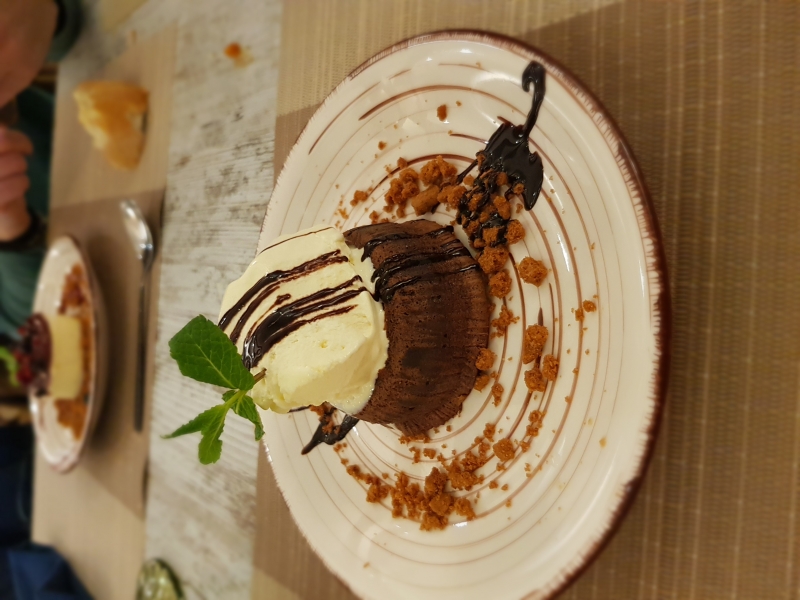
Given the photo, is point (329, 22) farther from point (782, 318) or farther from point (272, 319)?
point (782, 318)

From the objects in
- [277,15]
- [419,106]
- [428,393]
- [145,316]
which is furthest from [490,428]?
[145,316]

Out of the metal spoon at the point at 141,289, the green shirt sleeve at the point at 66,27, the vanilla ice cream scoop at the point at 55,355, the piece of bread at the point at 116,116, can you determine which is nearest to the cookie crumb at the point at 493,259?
the metal spoon at the point at 141,289

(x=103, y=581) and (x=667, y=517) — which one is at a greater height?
(x=667, y=517)

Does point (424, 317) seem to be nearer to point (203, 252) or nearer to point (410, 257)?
point (410, 257)

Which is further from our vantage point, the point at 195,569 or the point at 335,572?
the point at 195,569

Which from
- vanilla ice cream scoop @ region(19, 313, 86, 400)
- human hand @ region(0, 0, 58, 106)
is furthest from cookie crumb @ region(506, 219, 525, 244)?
human hand @ region(0, 0, 58, 106)

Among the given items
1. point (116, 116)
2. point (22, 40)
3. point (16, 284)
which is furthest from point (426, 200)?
point (16, 284)

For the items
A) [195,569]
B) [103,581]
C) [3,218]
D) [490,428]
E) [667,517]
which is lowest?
[103,581]
